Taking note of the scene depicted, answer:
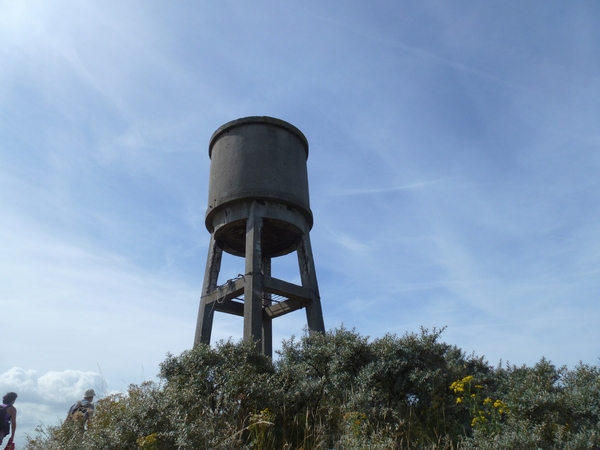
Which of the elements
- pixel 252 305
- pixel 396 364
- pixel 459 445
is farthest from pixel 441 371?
pixel 252 305

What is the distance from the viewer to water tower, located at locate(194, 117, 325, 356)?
41.3ft

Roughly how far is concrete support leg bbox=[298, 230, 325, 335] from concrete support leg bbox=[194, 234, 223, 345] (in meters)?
2.41

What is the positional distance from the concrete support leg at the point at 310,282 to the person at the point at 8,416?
22.4 feet

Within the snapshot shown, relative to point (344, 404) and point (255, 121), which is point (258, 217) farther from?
point (344, 404)

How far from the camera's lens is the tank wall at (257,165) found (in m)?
13.2

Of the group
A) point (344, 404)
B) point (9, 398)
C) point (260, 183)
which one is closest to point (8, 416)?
point (9, 398)

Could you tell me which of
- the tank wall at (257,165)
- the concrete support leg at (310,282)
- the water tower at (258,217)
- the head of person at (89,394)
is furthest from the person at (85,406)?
the tank wall at (257,165)

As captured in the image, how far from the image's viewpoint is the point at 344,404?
6.83 m

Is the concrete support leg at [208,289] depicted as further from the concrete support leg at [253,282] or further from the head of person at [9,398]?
the head of person at [9,398]

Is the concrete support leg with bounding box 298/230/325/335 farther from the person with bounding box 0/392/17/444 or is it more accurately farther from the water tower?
the person with bounding box 0/392/17/444

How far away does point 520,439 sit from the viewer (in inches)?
205

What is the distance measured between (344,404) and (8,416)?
5487 millimetres

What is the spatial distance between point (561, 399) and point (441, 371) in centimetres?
189

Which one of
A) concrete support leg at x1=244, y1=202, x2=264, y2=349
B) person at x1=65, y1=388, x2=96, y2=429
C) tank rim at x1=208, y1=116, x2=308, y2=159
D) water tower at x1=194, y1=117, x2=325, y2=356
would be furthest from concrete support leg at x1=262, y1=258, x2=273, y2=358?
person at x1=65, y1=388, x2=96, y2=429
